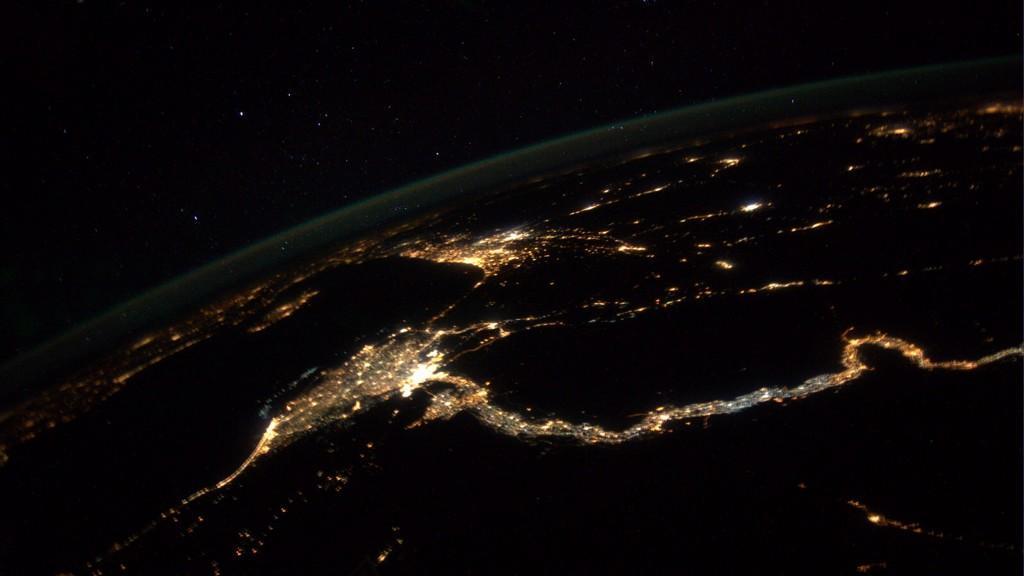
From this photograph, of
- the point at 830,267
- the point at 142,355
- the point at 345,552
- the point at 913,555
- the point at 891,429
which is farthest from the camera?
the point at 142,355

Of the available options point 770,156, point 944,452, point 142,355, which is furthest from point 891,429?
point 142,355

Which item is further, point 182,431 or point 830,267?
point 182,431

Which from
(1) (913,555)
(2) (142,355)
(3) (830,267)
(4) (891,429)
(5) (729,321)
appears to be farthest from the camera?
(2) (142,355)

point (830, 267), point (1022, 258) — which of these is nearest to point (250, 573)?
point (830, 267)

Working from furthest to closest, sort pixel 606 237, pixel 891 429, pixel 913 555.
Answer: pixel 606 237, pixel 891 429, pixel 913 555

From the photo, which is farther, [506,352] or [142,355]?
[142,355]

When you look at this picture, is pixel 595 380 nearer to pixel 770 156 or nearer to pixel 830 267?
pixel 830 267

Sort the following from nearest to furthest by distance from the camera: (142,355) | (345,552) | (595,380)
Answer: (345,552) → (595,380) → (142,355)

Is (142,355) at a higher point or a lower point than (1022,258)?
higher

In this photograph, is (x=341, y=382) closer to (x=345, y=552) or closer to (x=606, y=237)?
(x=345, y=552)
